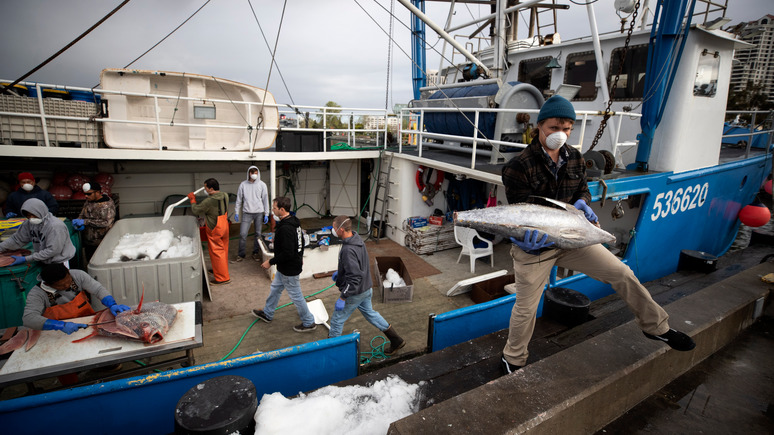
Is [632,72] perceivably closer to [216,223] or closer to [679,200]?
[679,200]

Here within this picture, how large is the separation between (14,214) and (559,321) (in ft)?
29.5

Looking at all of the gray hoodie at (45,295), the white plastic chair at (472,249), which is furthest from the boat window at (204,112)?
the white plastic chair at (472,249)

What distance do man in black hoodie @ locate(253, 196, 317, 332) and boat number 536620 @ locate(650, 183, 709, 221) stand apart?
5.69 meters

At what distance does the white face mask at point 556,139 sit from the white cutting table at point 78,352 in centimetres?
367

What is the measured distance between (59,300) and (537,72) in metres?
10.7

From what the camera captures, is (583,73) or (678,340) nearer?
(678,340)

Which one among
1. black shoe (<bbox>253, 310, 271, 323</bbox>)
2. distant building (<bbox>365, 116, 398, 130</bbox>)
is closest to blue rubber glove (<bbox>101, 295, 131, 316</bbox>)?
black shoe (<bbox>253, 310, 271, 323</bbox>)

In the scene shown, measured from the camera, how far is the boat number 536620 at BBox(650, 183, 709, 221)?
19.9ft

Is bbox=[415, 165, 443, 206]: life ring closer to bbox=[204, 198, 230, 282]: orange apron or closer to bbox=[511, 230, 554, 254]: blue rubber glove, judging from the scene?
bbox=[204, 198, 230, 282]: orange apron

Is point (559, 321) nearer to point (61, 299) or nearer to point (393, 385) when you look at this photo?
point (393, 385)

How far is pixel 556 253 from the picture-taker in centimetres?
284

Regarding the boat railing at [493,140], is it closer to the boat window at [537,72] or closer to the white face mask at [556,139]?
the boat window at [537,72]

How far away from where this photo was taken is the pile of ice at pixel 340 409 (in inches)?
93.7

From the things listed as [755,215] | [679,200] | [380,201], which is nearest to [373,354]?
[380,201]
